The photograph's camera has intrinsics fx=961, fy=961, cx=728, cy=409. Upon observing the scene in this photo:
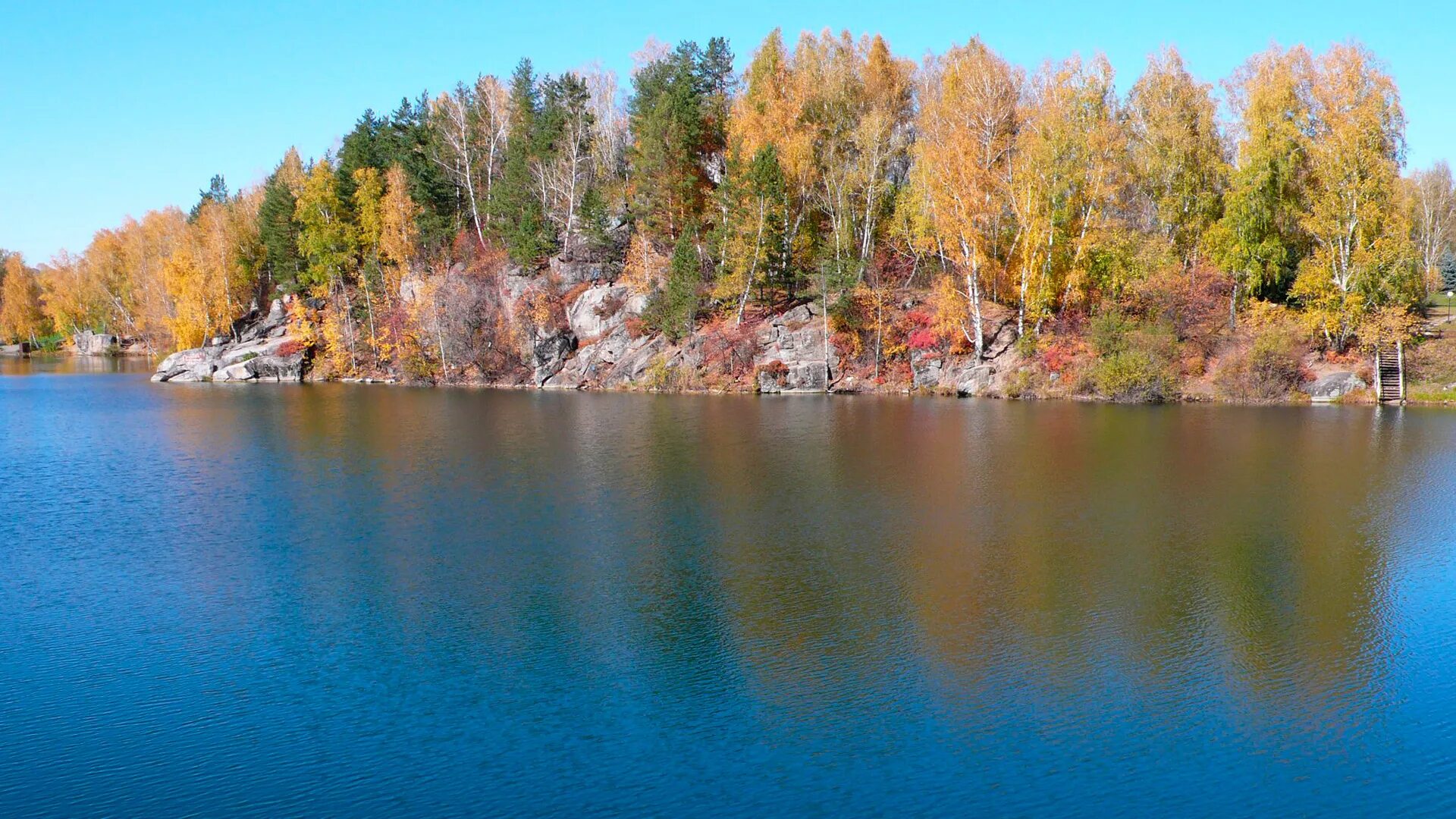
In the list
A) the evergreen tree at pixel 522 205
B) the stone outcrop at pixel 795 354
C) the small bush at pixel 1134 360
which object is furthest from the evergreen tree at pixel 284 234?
the small bush at pixel 1134 360

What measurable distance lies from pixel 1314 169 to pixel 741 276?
104 feet

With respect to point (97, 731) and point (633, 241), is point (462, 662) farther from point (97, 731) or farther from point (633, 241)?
point (633, 241)

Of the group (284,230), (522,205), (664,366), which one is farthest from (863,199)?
(284,230)

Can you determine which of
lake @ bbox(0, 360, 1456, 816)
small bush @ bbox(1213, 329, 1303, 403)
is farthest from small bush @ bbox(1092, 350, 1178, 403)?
lake @ bbox(0, 360, 1456, 816)

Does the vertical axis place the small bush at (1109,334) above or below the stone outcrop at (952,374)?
above

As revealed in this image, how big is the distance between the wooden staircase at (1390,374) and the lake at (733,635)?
56.3 ft

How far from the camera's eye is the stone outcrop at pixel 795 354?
57.8 meters

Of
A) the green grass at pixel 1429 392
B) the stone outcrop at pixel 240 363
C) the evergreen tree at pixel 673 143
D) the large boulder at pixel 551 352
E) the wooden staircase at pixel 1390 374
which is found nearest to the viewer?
the green grass at pixel 1429 392

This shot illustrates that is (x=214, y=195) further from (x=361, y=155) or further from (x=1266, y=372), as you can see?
(x=1266, y=372)

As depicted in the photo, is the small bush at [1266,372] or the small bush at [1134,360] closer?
the small bush at [1266,372]

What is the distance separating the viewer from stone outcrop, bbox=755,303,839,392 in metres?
57.8

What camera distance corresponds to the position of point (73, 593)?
58.4ft

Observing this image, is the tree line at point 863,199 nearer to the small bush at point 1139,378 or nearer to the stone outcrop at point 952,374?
the stone outcrop at point 952,374

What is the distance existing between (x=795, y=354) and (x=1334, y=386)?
28.2 meters
